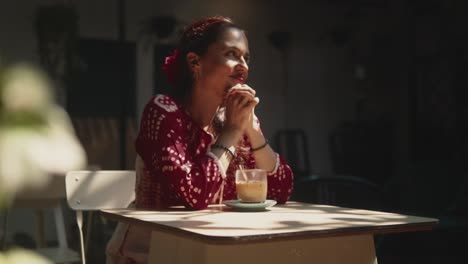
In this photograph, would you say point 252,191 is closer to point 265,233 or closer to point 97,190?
point 265,233

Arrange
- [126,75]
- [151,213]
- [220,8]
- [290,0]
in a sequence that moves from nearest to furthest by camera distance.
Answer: [151,213] → [126,75] → [220,8] → [290,0]

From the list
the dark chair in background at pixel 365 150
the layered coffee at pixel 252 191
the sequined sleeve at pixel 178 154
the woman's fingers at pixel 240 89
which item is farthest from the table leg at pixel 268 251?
the dark chair in background at pixel 365 150

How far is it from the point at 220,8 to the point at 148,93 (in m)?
1.39

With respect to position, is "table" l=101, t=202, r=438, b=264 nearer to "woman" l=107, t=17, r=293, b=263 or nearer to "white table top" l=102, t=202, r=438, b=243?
"white table top" l=102, t=202, r=438, b=243

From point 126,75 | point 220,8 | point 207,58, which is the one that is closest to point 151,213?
point 207,58

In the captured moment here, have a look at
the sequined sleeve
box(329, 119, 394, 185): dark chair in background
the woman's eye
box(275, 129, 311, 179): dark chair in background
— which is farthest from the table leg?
box(329, 119, 394, 185): dark chair in background

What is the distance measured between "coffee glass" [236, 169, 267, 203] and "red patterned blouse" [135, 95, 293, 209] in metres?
0.08

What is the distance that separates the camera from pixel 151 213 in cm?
206

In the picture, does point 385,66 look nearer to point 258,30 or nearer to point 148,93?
point 258,30

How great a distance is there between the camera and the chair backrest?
2.75 metres

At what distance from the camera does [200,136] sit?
7.83 ft

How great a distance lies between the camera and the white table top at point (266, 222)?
1.62 metres

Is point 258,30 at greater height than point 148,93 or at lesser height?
greater

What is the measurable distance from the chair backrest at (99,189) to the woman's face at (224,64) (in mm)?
704
